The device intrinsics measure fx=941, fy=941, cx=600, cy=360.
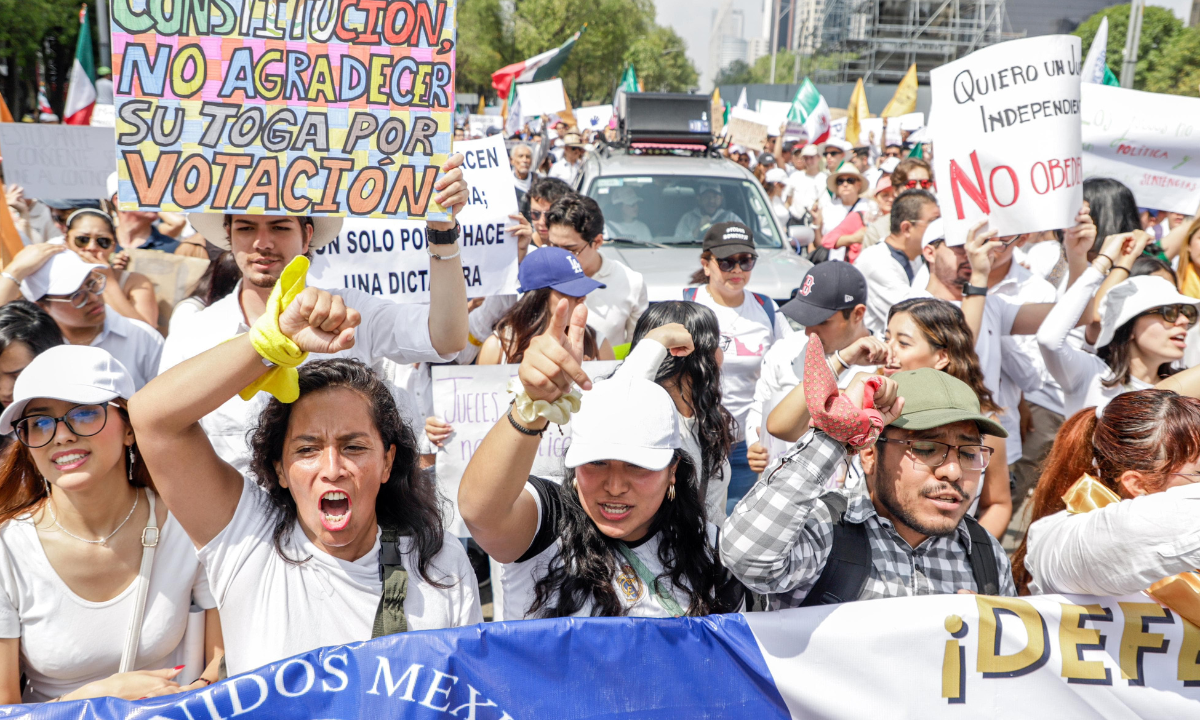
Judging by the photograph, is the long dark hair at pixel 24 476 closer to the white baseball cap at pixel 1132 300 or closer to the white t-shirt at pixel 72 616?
the white t-shirt at pixel 72 616

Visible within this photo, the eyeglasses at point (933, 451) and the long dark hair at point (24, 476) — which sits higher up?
the eyeglasses at point (933, 451)

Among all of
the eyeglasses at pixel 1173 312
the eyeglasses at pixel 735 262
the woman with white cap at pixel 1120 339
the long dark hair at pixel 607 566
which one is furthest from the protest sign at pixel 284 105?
the eyeglasses at pixel 1173 312

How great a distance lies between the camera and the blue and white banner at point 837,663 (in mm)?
2064

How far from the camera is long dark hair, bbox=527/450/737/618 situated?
2322 mm

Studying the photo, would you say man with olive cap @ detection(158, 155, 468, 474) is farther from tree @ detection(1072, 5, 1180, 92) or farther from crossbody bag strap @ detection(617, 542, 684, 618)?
tree @ detection(1072, 5, 1180, 92)

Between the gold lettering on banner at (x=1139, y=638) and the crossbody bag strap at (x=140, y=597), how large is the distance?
2392 millimetres

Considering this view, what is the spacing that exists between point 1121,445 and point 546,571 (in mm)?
1583

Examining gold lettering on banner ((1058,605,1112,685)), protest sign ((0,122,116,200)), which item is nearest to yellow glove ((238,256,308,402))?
gold lettering on banner ((1058,605,1112,685))

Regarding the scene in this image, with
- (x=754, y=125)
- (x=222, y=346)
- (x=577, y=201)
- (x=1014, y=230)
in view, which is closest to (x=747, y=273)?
(x=577, y=201)

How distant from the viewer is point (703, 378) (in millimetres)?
3529

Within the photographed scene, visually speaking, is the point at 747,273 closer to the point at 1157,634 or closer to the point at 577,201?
the point at 577,201

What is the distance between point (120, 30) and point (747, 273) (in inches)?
123

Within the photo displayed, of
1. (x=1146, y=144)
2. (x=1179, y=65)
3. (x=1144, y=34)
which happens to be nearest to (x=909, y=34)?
(x=1144, y=34)

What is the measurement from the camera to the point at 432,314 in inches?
115
